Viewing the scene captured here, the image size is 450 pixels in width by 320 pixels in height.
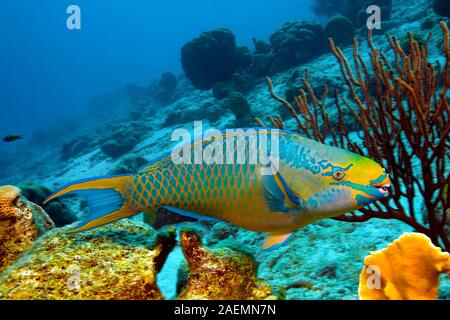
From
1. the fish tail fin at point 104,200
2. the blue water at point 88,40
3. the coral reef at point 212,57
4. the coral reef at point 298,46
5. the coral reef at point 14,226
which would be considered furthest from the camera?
the blue water at point 88,40

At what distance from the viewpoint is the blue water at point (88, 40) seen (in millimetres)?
102438

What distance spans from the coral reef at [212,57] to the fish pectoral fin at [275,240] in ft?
50.7

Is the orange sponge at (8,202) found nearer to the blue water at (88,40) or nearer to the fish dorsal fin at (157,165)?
the fish dorsal fin at (157,165)

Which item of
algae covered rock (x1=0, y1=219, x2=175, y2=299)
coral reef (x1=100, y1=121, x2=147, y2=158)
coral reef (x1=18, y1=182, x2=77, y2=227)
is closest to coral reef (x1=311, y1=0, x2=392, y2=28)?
coral reef (x1=100, y1=121, x2=147, y2=158)

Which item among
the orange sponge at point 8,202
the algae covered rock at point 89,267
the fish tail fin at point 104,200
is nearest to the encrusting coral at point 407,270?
the algae covered rock at point 89,267

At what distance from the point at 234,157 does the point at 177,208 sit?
0.43 metres

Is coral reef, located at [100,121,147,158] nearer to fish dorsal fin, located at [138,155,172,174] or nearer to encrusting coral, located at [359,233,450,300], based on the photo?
fish dorsal fin, located at [138,155,172,174]

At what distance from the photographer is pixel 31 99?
105 m

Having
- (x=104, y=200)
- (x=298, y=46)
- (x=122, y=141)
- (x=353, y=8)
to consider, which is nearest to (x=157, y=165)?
(x=104, y=200)

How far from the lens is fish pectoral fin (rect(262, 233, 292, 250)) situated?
5.25 feet

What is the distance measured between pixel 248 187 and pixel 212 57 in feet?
51.9

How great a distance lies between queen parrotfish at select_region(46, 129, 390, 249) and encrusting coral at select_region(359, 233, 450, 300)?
36cm
